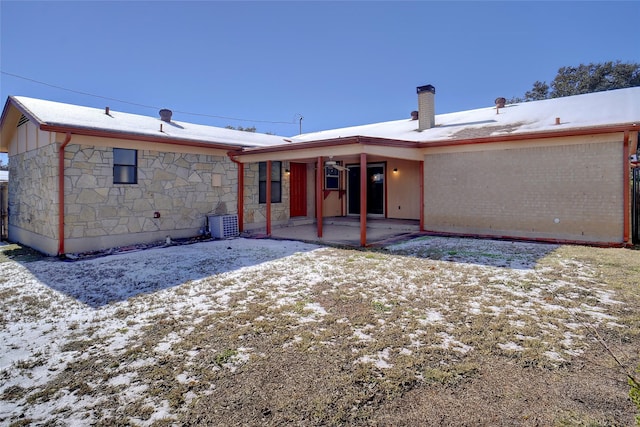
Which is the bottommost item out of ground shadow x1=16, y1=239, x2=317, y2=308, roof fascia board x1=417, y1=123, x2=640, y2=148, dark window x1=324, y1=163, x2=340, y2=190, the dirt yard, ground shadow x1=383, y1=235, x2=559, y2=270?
the dirt yard

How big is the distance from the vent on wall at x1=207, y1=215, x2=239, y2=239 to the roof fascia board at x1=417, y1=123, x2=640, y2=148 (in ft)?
18.7

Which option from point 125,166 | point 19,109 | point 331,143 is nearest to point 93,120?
point 125,166

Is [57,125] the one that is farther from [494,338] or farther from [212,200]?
[494,338]

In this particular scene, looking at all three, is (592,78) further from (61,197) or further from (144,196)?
(61,197)

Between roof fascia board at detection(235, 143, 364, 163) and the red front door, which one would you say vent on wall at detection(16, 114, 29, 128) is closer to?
roof fascia board at detection(235, 143, 364, 163)

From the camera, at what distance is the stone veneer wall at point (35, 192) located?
759cm

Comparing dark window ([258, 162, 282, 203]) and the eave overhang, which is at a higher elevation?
the eave overhang

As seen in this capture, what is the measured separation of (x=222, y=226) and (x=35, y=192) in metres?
4.41

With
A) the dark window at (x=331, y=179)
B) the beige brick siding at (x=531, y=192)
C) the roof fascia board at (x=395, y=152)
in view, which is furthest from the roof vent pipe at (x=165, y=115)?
the beige brick siding at (x=531, y=192)

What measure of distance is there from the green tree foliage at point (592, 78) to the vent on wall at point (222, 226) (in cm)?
2545

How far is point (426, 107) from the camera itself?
1246 cm

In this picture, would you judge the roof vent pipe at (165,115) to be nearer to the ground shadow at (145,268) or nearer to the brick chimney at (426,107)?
the ground shadow at (145,268)

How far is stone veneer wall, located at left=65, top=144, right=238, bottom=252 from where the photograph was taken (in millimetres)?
7762

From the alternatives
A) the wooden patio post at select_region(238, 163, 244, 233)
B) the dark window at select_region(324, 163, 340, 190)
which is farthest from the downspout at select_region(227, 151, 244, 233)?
the dark window at select_region(324, 163, 340, 190)
